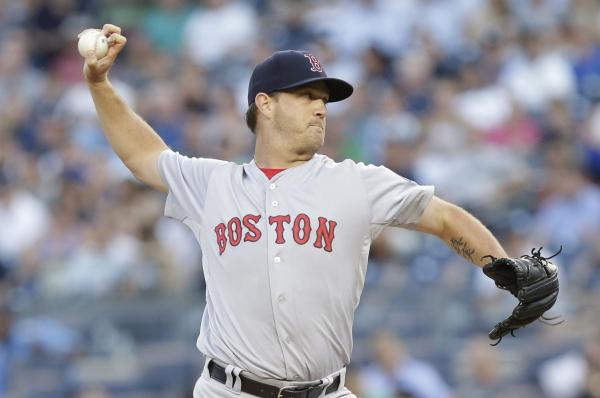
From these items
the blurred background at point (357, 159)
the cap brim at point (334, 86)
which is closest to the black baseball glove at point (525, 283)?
the cap brim at point (334, 86)

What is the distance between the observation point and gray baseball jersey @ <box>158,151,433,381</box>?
14.4 ft

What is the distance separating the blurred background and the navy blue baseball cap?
11.1 ft

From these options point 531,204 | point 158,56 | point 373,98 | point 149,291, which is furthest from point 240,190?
point 158,56

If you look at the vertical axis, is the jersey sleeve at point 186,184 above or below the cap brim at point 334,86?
below

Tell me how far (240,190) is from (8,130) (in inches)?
280

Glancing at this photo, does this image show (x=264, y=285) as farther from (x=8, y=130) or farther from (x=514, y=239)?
(x=8, y=130)

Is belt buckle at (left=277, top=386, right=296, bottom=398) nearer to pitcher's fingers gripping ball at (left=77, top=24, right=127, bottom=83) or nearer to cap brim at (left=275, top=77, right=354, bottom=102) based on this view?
cap brim at (left=275, top=77, right=354, bottom=102)

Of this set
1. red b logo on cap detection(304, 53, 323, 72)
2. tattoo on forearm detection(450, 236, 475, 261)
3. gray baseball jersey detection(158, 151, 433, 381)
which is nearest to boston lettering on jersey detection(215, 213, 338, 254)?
gray baseball jersey detection(158, 151, 433, 381)

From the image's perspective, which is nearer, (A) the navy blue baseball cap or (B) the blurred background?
(A) the navy blue baseball cap

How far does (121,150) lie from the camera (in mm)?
4914

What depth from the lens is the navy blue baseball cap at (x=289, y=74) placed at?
4.57 m

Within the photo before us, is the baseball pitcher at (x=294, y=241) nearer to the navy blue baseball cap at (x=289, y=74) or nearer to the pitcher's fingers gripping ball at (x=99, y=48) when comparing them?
the navy blue baseball cap at (x=289, y=74)

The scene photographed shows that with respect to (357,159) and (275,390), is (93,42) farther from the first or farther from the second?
(357,159)

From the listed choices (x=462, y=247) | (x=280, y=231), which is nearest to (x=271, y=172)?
(x=280, y=231)
